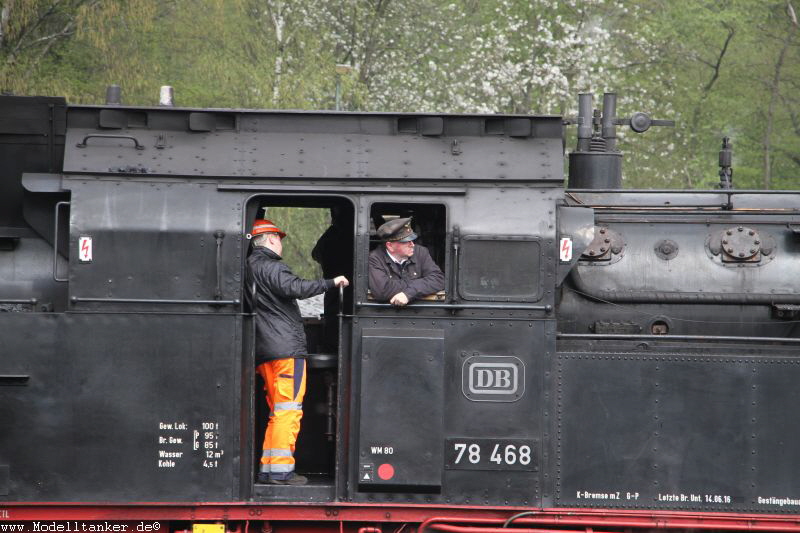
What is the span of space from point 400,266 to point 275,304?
94 cm

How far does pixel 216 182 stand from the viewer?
746 centimetres

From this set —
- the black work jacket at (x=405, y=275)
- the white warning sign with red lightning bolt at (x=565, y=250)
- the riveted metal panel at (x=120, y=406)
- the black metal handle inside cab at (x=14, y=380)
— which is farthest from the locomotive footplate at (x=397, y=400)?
the black metal handle inside cab at (x=14, y=380)

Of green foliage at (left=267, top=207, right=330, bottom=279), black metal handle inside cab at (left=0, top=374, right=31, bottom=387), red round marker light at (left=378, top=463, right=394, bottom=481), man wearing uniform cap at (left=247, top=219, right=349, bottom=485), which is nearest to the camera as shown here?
black metal handle inside cab at (left=0, top=374, right=31, bottom=387)

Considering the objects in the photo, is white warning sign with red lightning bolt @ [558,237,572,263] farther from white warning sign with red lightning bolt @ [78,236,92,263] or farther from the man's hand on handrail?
white warning sign with red lightning bolt @ [78,236,92,263]

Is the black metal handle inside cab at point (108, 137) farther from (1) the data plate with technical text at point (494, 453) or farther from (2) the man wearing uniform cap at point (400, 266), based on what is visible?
(1) the data plate with technical text at point (494, 453)

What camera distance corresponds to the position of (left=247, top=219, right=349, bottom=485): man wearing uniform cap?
7.52 metres

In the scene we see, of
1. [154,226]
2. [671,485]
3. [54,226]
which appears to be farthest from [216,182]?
[671,485]

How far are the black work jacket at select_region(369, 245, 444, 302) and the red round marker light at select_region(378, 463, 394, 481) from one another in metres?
1.15

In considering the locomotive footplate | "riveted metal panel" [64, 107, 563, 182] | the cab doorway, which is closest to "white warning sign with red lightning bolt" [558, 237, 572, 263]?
"riveted metal panel" [64, 107, 563, 182]

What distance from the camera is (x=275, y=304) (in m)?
7.63

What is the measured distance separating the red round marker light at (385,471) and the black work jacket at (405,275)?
1155 millimetres

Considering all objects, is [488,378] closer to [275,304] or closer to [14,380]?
[275,304]

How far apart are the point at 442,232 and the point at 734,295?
2326mm

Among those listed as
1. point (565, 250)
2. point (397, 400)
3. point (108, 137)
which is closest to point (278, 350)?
point (397, 400)
